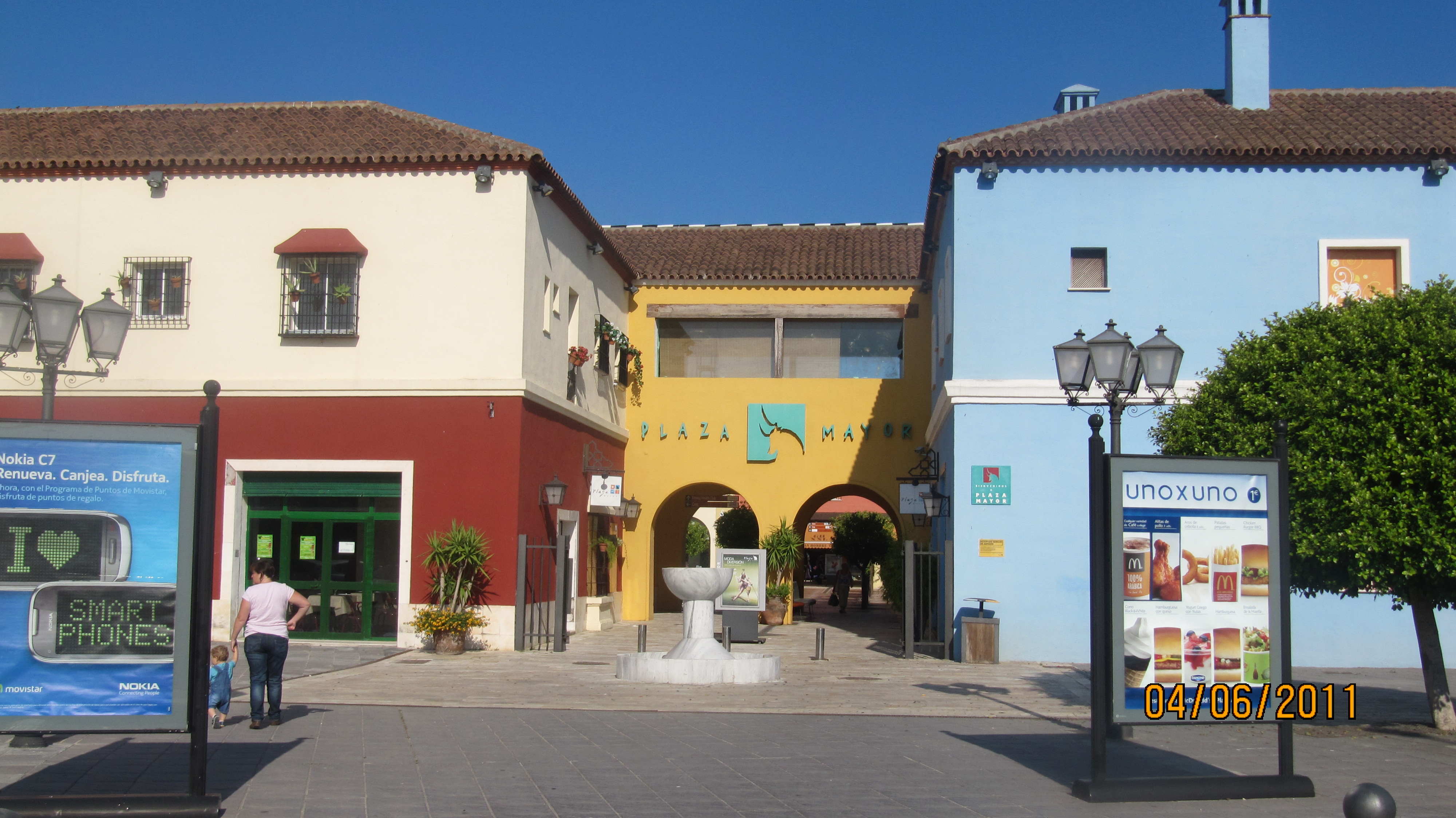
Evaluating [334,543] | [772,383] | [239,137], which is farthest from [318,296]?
[772,383]

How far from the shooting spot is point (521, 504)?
1828 centimetres

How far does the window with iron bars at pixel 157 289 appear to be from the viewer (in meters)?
18.6

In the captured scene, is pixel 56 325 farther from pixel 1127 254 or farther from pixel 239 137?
pixel 1127 254

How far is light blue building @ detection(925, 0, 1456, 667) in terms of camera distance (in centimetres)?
1706

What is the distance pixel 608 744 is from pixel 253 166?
12648mm

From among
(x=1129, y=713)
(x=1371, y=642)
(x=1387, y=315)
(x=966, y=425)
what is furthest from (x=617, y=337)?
(x=1129, y=713)

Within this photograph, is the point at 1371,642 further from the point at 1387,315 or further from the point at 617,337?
the point at 617,337

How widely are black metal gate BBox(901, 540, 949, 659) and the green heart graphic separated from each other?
11.7m

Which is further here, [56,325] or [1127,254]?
[1127,254]

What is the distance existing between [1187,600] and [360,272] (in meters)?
14.0

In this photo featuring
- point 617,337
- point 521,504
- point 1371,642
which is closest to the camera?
point 1371,642

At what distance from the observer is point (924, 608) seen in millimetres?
20531

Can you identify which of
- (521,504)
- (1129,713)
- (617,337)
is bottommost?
(1129,713)
